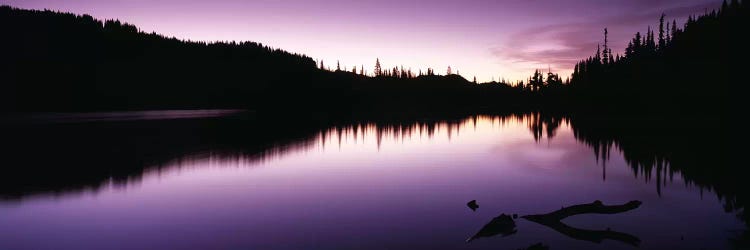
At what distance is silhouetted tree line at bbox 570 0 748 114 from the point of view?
8569 centimetres

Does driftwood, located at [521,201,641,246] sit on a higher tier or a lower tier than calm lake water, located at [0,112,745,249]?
higher

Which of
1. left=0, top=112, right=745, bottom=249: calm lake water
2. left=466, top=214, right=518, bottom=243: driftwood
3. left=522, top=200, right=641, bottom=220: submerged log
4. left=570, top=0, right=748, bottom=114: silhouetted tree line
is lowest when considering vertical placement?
left=0, top=112, right=745, bottom=249: calm lake water

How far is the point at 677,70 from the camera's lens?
10606 centimetres

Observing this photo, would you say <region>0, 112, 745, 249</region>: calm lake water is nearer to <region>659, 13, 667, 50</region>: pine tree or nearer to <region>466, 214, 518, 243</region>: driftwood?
<region>466, 214, 518, 243</region>: driftwood

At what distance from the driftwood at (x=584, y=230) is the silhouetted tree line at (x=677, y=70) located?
8610cm

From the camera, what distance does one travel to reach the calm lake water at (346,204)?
1546 cm

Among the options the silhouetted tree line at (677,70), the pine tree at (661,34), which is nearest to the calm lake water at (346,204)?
the silhouetted tree line at (677,70)

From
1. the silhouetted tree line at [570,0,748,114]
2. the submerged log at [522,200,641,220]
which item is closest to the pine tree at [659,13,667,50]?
the silhouetted tree line at [570,0,748,114]

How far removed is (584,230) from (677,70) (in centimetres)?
11598

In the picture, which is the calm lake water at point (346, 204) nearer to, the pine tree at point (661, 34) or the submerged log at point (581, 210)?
the submerged log at point (581, 210)

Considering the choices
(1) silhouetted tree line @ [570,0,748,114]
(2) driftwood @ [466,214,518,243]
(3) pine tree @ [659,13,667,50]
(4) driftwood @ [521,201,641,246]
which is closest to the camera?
(4) driftwood @ [521,201,641,246]

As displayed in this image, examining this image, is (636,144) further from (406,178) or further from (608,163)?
(406,178)

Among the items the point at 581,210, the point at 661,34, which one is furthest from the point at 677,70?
the point at 581,210

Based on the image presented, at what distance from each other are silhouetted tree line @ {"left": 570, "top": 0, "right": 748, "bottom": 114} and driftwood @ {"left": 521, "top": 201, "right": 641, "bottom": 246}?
282ft
